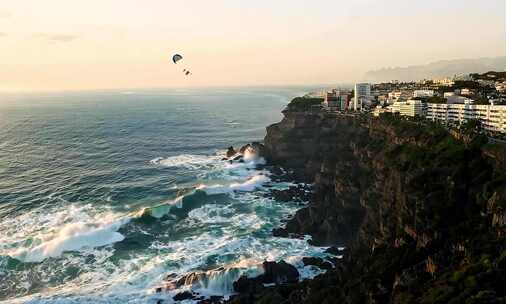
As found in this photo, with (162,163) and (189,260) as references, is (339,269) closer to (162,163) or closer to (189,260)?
(189,260)

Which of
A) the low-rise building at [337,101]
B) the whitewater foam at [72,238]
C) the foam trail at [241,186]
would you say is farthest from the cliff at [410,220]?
the low-rise building at [337,101]

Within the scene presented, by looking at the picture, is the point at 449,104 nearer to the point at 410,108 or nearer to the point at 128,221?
the point at 410,108

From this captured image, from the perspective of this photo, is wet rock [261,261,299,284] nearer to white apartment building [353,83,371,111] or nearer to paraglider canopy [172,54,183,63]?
paraglider canopy [172,54,183,63]

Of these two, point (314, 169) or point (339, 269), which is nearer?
point (339, 269)

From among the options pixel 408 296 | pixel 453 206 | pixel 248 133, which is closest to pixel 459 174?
pixel 453 206

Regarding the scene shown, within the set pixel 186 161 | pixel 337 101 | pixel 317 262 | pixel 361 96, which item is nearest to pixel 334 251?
pixel 317 262

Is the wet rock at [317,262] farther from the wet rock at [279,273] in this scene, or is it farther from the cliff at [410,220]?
the cliff at [410,220]
